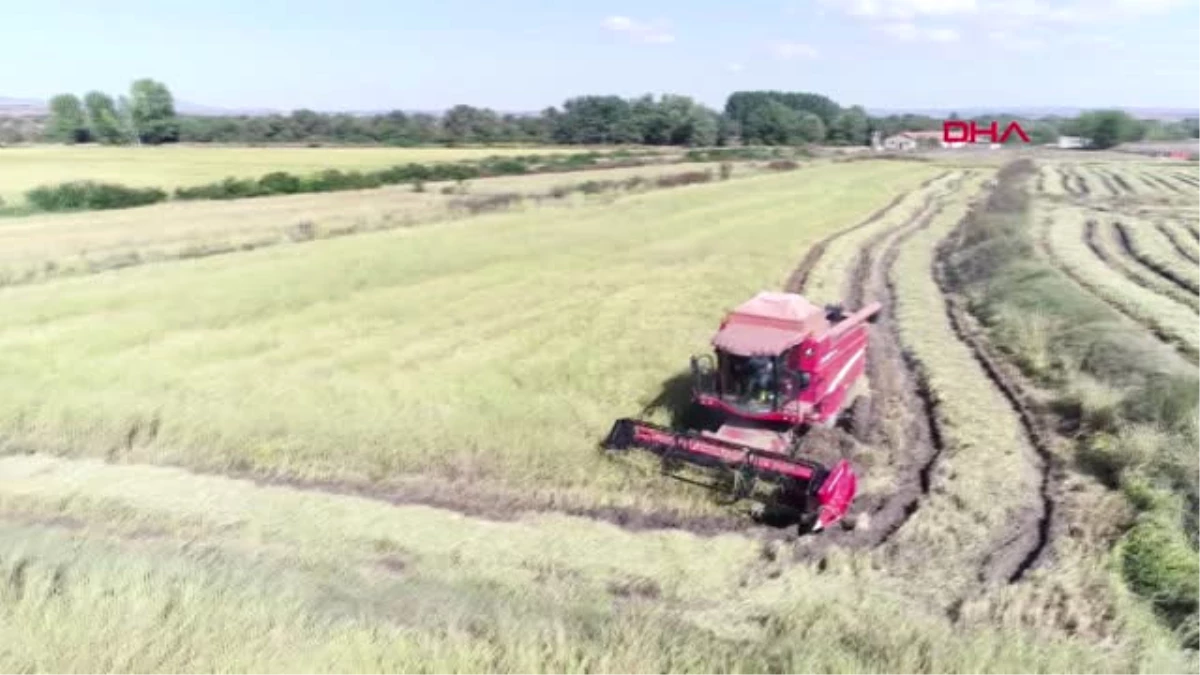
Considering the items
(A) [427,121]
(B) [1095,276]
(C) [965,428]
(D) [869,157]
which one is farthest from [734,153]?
(C) [965,428]

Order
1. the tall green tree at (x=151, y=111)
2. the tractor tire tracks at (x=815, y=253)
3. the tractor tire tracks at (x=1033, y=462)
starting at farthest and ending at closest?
1. the tall green tree at (x=151, y=111)
2. the tractor tire tracks at (x=815, y=253)
3. the tractor tire tracks at (x=1033, y=462)

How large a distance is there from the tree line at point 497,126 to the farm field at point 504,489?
107051mm

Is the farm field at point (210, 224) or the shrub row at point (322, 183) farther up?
the shrub row at point (322, 183)

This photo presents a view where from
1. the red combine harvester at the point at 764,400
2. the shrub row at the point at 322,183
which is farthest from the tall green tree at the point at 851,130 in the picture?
the red combine harvester at the point at 764,400

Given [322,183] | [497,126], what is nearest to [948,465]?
[322,183]

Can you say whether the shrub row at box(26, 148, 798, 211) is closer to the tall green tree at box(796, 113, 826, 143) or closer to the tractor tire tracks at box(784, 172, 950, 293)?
the tractor tire tracks at box(784, 172, 950, 293)

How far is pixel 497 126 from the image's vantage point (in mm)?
133875

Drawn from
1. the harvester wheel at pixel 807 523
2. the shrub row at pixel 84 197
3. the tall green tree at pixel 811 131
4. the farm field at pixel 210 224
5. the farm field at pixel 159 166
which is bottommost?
the harvester wheel at pixel 807 523

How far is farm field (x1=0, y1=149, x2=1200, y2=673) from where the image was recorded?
17.7 ft

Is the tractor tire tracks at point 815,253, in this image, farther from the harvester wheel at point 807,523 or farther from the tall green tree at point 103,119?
the tall green tree at point 103,119

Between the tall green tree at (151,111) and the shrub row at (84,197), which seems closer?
the shrub row at (84,197)

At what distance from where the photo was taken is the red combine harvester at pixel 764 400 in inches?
419

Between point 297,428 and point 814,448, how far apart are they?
7.32 meters

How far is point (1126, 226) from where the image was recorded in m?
35.2
